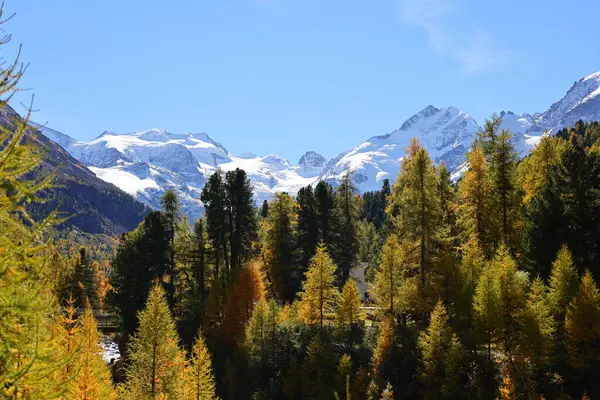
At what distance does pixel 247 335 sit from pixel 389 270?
13.7 m

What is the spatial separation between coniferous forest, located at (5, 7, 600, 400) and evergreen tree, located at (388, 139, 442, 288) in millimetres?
113

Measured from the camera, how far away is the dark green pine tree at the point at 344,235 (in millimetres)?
56659

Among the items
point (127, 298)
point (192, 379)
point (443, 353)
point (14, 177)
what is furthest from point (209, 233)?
point (14, 177)

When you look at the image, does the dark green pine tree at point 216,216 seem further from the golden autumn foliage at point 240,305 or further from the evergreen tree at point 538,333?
the evergreen tree at point 538,333

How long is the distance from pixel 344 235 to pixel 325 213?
3760 millimetres

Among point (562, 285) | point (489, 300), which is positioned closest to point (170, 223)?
point (489, 300)

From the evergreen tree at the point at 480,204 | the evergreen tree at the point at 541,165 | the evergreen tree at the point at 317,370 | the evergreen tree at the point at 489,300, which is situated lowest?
the evergreen tree at the point at 317,370

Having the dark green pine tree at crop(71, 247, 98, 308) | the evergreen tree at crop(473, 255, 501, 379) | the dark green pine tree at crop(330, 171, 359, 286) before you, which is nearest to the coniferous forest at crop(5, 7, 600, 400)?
the evergreen tree at crop(473, 255, 501, 379)

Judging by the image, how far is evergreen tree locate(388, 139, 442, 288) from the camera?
37.2 meters

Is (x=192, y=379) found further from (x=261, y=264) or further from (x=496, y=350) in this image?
(x=261, y=264)

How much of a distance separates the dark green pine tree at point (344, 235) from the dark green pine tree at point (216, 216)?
40.7 ft

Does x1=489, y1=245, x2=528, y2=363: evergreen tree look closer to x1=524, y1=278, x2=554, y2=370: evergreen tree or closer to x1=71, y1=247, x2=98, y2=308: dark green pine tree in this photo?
x1=524, y1=278, x2=554, y2=370: evergreen tree

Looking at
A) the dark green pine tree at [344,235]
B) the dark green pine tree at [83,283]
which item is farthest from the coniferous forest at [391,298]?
the dark green pine tree at [83,283]

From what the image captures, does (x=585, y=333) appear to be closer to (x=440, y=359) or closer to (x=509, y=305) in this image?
(x=509, y=305)
